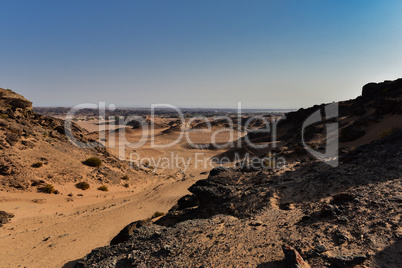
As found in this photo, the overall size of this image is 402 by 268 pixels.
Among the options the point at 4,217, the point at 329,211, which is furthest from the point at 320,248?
the point at 4,217

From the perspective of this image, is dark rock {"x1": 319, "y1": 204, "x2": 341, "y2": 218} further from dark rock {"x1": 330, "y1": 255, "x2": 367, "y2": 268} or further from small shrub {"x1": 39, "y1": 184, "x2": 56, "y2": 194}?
small shrub {"x1": 39, "y1": 184, "x2": 56, "y2": 194}

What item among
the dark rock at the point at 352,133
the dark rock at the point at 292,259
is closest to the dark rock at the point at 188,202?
the dark rock at the point at 292,259

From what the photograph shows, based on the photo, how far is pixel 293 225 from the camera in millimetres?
5621

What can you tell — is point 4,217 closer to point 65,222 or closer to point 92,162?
point 65,222

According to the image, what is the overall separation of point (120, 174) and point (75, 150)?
16.0 feet

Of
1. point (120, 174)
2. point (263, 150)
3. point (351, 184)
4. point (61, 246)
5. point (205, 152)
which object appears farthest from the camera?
point (205, 152)

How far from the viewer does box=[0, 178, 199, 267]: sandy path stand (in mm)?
8086

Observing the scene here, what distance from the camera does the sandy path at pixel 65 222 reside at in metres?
8.09

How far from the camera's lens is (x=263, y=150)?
28016 mm

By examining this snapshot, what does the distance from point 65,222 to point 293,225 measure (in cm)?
1134

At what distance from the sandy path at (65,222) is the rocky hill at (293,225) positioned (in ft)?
9.78

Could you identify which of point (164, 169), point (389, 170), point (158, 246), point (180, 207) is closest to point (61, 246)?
point (180, 207)

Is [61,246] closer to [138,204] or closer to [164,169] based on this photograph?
[138,204]

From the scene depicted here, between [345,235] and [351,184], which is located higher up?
[351,184]
